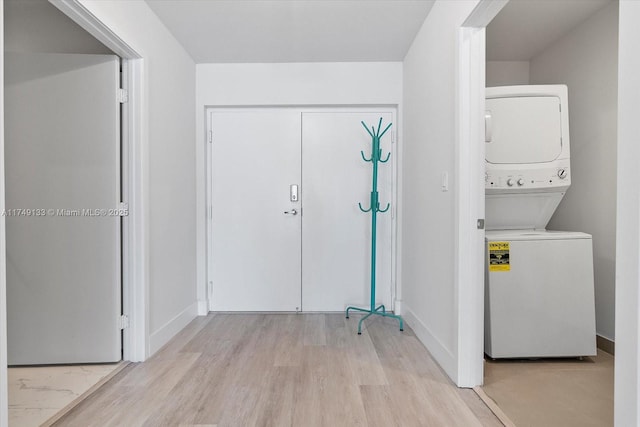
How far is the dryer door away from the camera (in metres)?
2.37

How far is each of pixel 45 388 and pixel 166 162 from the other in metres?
1.54

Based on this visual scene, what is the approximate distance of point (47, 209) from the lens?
216 cm

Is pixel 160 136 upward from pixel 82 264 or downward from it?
upward

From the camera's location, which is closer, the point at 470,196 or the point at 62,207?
the point at 470,196

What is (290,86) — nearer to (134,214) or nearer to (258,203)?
(258,203)

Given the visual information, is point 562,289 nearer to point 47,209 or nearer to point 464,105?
point 464,105

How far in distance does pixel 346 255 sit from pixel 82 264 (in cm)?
206

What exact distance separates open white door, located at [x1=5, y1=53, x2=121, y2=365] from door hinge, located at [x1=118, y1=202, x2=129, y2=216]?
0.10ft

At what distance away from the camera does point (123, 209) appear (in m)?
2.27

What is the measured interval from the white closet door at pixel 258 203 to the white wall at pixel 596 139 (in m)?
2.24

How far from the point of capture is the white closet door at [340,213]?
3367mm

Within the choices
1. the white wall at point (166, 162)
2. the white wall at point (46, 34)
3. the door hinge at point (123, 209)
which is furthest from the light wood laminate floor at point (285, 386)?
the white wall at point (46, 34)

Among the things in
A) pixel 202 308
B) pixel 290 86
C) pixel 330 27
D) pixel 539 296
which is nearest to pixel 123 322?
pixel 202 308

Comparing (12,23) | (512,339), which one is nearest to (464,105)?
(512,339)
